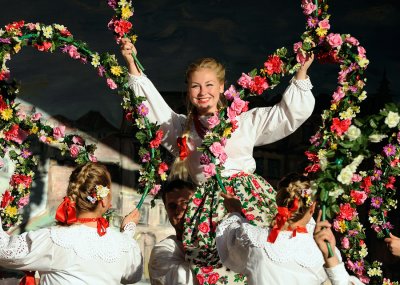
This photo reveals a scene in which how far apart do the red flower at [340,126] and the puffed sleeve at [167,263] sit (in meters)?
1.21

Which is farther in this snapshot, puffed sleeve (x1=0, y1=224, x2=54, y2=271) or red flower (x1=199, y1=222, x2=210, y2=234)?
red flower (x1=199, y1=222, x2=210, y2=234)

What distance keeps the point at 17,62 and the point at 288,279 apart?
170 inches

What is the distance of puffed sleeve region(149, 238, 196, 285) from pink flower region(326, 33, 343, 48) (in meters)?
1.58

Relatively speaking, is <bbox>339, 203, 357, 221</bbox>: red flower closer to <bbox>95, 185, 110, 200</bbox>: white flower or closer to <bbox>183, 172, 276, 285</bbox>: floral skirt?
<bbox>183, 172, 276, 285</bbox>: floral skirt

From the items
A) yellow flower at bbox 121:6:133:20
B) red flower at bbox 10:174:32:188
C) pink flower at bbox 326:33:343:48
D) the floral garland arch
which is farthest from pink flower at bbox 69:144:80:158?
pink flower at bbox 326:33:343:48

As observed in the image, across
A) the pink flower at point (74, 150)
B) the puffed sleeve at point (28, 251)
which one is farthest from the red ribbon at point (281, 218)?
the pink flower at point (74, 150)

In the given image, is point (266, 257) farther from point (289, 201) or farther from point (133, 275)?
point (133, 275)

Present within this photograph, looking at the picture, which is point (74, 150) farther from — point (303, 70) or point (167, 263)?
point (303, 70)

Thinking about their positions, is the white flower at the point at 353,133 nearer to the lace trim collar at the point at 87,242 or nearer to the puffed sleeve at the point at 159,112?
the lace trim collar at the point at 87,242

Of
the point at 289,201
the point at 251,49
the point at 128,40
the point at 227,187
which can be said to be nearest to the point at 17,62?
the point at 251,49

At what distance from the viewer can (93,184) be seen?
5.03 m

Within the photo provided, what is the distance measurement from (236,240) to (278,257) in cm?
26

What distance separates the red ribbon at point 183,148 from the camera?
5.83 meters

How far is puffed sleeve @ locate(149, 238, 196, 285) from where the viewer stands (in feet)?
19.5
